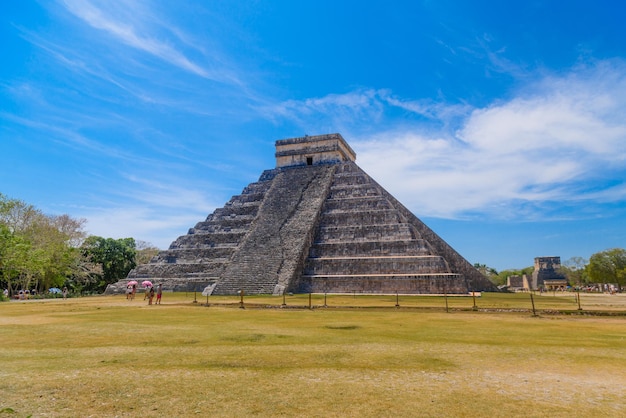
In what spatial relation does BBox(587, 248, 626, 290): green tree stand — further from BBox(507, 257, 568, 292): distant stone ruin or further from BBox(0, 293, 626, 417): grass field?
BBox(0, 293, 626, 417): grass field

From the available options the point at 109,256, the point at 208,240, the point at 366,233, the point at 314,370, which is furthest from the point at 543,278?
the point at 314,370

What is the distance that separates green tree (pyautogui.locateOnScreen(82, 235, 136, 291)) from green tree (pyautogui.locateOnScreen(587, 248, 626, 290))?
58828 mm

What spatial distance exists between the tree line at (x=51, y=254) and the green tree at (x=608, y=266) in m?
58.5

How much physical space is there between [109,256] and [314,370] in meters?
42.9

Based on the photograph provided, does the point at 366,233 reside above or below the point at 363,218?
below

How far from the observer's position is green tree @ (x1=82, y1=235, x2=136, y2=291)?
43406 millimetres

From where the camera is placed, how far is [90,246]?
141 feet

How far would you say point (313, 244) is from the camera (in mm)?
29141

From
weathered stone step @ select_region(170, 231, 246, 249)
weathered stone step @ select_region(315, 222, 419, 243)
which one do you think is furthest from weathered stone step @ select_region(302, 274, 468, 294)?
weathered stone step @ select_region(170, 231, 246, 249)

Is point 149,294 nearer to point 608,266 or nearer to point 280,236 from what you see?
point 280,236

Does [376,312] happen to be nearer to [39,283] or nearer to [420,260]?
[420,260]

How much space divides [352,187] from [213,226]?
1109cm

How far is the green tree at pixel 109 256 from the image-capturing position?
43.4 m

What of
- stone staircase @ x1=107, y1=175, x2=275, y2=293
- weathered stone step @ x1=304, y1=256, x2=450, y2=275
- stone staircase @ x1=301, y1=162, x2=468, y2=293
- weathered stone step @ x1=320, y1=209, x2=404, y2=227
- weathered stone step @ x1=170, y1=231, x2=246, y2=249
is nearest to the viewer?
stone staircase @ x1=301, y1=162, x2=468, y2=293
